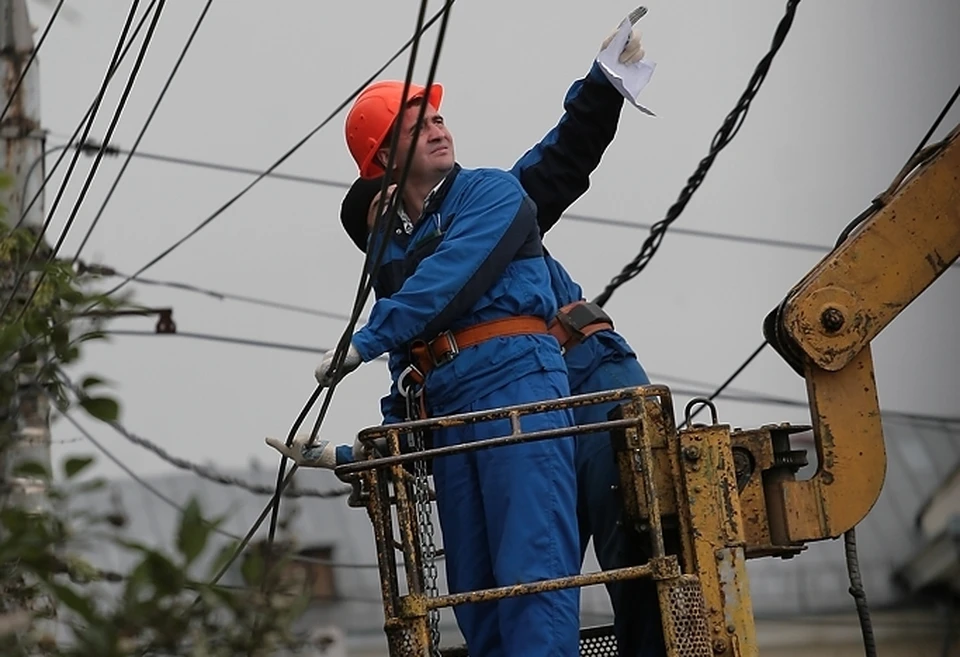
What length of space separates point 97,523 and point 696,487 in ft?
7.93

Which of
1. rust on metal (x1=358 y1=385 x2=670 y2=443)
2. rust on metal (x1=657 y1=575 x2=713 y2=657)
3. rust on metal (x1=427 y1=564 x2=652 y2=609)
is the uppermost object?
rust on metal (x1=358 y1=385 x2=670 y2=443)

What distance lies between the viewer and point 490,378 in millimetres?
5445

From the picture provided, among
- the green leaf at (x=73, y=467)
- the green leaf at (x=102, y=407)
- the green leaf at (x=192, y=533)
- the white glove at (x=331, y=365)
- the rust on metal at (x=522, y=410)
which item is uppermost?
the white glove at (x=331, y=365)

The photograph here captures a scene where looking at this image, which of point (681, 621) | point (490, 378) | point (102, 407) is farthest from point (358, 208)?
point (102, 407)

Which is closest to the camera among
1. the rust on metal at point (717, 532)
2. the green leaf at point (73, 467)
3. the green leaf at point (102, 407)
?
the green leaf at point (73, 467)

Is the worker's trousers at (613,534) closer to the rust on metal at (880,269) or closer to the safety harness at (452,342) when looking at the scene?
the safety harness at (452,342)

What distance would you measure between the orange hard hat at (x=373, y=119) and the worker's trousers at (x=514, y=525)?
3.72 ft

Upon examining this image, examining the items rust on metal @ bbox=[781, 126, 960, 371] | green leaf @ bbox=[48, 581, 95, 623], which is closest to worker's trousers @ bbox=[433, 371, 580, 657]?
rust on metal @ bbox=[781, 126, 960, 371]

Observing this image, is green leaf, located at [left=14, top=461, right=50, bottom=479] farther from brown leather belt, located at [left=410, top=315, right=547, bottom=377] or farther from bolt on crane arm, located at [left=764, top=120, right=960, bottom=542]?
bolt on crane arm, located at [left=764, top=120, right=960, bottom=542]

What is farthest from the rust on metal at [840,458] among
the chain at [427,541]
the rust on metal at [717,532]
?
the chain at [427,541]

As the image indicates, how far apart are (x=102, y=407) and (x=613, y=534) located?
2.55 m

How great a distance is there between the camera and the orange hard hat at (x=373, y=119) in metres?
6.18

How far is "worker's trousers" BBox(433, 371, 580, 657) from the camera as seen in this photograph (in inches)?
202

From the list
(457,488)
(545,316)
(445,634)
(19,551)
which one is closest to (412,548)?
(457,488)
